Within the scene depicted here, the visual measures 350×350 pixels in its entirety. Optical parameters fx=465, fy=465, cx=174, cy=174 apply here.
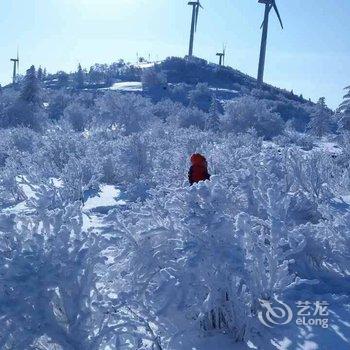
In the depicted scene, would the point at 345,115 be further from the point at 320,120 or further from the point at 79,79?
the point at 79,79

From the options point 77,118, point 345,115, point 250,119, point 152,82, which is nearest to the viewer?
point 345,115

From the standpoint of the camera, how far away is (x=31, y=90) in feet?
122

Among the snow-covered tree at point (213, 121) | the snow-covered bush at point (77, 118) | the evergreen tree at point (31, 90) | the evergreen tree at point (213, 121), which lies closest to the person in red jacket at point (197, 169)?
the snow-covered tree at point (213, 121)

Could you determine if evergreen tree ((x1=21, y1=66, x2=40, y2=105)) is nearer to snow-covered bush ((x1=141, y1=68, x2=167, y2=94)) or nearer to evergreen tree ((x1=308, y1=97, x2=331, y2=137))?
evergreen tree ((x1=308, y1=97, x2=331, y2=137))

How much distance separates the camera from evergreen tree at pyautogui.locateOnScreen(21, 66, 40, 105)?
3681cm

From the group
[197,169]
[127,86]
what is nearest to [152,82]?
[127,86]

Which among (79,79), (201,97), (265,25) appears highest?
(265,25)

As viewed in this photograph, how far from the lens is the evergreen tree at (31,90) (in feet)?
121

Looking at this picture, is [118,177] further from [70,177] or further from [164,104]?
[164,104]

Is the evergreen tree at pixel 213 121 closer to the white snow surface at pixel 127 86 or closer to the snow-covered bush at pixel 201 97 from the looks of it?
the snow-covered bush at pixel 201 97

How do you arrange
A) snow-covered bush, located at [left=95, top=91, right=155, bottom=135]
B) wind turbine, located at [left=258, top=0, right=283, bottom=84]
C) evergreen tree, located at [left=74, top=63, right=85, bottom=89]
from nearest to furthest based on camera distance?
snow-covered bush, located at [left=95, top=91, right=155, bottom=135] → wind turbine, located at [left=258, top=0, right=283, bottom=84] → evergreen tree, located at [left=74, top=63, right=85, bottom=89]

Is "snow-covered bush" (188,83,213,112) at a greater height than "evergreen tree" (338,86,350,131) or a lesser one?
greater

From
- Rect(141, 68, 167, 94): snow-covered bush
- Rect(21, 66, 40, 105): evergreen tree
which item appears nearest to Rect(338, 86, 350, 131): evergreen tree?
Rect(21, 66, 40, 105): evergreen tree

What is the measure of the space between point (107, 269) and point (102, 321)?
135 cm
